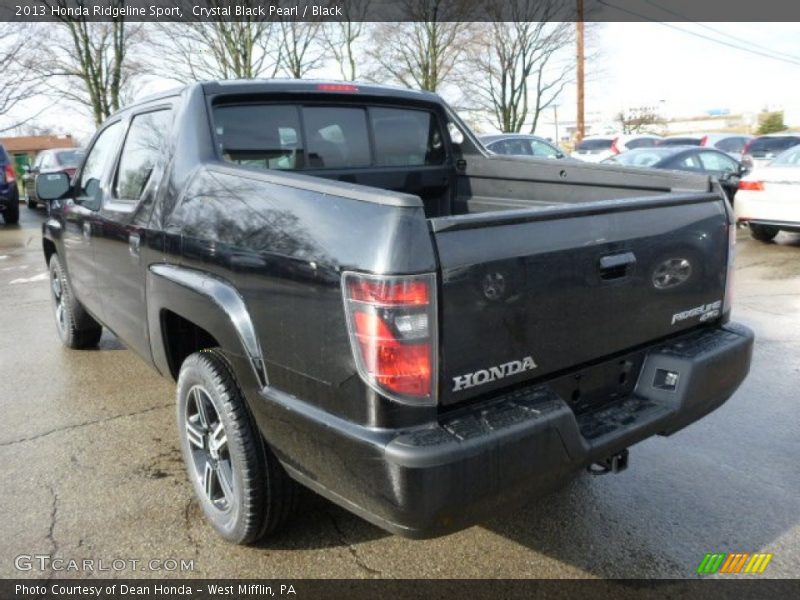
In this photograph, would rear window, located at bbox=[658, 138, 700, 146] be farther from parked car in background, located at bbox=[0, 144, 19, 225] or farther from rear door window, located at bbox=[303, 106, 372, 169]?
rear door window, located at bbox=[303, 106, 372, 169]

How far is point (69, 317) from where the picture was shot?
17.5ft

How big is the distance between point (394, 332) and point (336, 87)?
2079mm

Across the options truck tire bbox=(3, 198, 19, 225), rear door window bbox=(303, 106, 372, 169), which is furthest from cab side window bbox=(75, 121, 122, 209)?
truck tire bbox=(3, 198, 19, 225)

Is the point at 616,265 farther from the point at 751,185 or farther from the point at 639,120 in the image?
the point at 639,120

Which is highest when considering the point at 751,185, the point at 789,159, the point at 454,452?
the point at 789,159

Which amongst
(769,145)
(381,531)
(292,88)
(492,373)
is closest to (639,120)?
(769,145)

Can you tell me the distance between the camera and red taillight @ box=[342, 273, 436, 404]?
191 centimetres

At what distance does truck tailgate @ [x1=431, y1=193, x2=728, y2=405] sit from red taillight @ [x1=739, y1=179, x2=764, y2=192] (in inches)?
297

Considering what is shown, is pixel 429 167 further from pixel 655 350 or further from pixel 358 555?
pixel 358 555

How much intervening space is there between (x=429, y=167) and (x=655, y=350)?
1.87 metres

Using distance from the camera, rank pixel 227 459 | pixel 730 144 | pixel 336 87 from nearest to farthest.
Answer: pixel 227 459, pixel 336 87, pixel 730 144

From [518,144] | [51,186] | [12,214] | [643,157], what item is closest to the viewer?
[51,186]

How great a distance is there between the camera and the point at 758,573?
2510mm

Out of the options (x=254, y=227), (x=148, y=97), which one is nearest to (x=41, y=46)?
(x=148, y=97)
